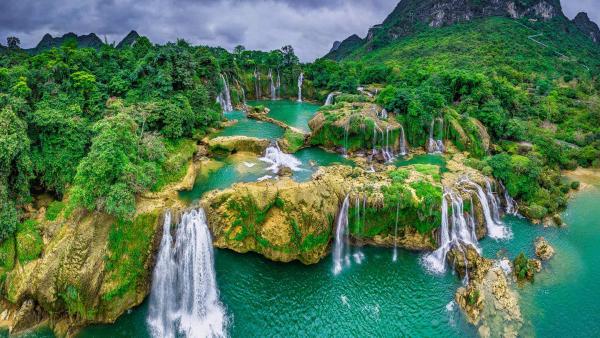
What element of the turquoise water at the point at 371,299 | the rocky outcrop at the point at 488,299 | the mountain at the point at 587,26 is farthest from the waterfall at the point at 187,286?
the mountain at the point at 587,26

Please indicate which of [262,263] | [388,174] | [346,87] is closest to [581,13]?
[346,87]

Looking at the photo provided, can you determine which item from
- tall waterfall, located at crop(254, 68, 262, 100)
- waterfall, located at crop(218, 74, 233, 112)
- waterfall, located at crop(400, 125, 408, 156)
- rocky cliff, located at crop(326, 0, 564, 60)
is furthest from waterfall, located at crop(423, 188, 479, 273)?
rocky cliff, located at crop(326, 0, 564, 60)

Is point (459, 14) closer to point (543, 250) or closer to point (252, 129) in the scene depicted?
point (252, 129)

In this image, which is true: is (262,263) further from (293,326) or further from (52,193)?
(52,193)

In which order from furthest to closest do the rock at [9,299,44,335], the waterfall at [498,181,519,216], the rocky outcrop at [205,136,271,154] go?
the rocky outcrop at [205,136,271,154], the waterfall at [498,181,519,216], the rock at [9,299,44,335]

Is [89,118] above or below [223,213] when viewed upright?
above

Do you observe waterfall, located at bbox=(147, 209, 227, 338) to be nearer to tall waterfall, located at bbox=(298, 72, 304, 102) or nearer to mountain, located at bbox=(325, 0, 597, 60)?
tall waterfall, located at bbox=(298, 72, 304, 102)
